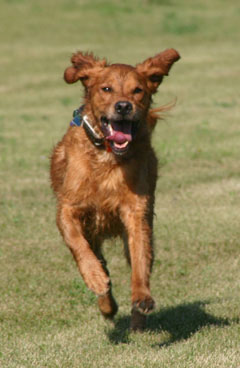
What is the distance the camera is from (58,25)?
33.0 meters

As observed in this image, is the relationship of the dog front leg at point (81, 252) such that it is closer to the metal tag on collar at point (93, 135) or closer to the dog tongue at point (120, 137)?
the metal tag on collar at point (93, 135)

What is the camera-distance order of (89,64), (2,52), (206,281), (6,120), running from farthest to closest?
(2,52), (6,120), (206,281), (89,64)

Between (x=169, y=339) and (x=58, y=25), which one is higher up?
(x=169, y=339)

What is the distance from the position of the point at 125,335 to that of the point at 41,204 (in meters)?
4.84

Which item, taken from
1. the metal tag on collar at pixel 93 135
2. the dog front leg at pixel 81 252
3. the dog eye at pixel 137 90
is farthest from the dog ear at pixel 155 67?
the dog front leg at pixel 81 252

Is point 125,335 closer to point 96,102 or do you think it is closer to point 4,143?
point 96,102

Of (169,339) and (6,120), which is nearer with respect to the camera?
(169,339)

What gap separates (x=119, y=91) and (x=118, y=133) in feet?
1.21

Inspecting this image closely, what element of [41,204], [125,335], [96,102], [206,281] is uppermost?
[96,102]

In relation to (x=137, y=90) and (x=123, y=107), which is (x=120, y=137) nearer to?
(x=123, y=107)

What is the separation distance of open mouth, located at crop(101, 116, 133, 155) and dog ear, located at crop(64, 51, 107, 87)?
626 millimetres

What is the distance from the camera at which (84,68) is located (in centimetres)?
646

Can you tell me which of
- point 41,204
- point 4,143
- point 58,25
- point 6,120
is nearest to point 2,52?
point 58,25

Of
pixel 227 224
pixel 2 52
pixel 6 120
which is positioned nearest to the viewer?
pixel 227 224
